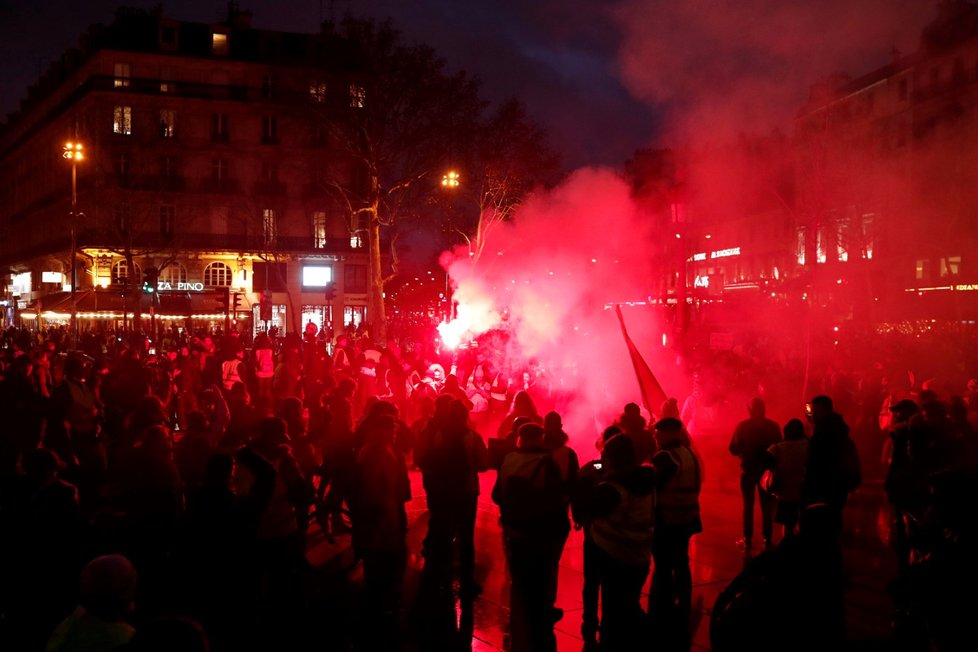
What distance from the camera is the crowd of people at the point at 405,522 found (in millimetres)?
4043

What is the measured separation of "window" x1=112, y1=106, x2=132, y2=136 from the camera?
43.8 m

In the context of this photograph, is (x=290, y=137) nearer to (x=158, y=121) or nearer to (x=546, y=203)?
(x=158, y=121)

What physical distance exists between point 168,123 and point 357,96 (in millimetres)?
20742

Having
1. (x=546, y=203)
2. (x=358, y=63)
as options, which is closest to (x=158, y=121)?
(x=358, y=63)

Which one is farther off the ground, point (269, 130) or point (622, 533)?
point (269, 130)

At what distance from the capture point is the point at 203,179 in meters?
45.3

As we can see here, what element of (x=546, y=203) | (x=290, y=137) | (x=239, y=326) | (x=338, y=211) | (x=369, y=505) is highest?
(x=290, y=137)

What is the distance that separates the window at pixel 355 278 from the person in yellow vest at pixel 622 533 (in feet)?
144

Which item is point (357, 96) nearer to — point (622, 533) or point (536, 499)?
point (536, 499)

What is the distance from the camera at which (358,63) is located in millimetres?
28078

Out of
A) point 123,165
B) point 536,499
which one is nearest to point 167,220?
point 123,165

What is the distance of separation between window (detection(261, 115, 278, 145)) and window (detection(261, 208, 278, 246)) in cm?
405

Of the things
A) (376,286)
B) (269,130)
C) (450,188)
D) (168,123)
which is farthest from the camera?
(269,130)

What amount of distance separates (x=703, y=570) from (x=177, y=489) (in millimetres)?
4632
